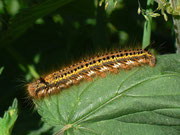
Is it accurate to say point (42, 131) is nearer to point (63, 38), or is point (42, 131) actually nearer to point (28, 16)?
point (28, 16)

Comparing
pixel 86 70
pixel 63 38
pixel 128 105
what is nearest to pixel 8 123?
pixel 128 105

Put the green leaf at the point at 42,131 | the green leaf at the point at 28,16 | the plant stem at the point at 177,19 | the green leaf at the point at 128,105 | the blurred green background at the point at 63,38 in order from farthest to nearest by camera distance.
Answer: the blurred green background at the point at 63,38
the green leaf at the point at 28,16
the green leaf at the point at 42,131
the plant stem at the point at 177,19
the green leaf at the point at 128,105

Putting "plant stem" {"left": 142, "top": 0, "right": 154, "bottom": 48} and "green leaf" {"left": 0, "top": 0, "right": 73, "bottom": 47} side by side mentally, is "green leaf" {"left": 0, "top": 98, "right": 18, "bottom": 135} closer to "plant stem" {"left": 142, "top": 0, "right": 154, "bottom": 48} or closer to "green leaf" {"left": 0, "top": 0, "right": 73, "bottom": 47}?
"green leaf" {"left": 0, "top": 0, "right": 73, "bottom": 47}

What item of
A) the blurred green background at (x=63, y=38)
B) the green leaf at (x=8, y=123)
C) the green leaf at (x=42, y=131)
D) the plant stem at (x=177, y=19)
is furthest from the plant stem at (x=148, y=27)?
the green leaf at (x=8, y=123)

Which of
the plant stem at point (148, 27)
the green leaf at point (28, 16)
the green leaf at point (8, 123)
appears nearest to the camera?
the green leaf at point (8, 123)

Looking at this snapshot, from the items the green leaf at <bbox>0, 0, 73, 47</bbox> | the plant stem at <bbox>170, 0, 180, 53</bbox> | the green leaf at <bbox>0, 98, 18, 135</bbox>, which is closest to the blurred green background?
the green leaf at <bbox>0, 0, 73, 47</bbox>

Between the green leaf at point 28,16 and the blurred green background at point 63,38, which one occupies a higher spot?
the green leaf at point 28,16

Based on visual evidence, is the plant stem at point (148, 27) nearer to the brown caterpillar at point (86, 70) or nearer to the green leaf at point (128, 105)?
the brown caterpillar at point (86, 70)

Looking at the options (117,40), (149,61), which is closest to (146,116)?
(149,61)
